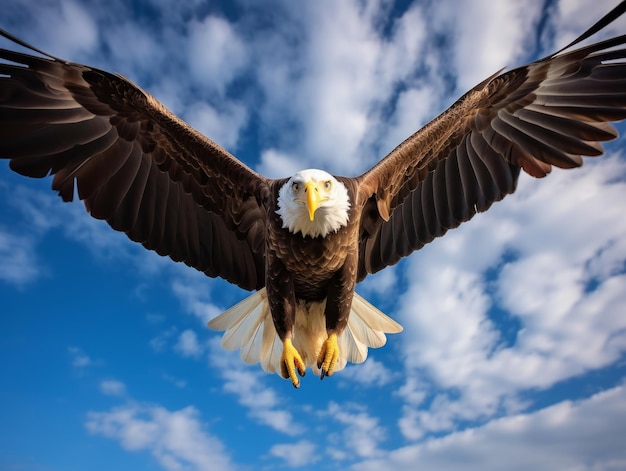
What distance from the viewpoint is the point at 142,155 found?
575cm

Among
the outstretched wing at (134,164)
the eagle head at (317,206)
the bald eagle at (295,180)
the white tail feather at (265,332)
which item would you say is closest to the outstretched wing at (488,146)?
the bald eagle at (295,180)

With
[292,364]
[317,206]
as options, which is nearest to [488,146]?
[317,206]

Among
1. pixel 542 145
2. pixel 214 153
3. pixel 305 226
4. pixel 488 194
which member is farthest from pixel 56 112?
pixel 542 145

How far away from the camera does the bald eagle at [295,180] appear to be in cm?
500

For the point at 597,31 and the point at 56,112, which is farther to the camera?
the point at 56,112

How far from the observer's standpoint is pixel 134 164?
226 inches

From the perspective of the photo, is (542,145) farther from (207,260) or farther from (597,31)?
(207,260)

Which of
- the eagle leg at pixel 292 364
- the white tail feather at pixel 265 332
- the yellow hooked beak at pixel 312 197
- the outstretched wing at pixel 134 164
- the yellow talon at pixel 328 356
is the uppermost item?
the outstretched wing at pixel 134 164

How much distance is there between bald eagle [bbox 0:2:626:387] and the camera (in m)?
5.00

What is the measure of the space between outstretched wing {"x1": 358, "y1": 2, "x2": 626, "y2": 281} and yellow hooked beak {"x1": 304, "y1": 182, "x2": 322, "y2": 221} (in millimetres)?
1082

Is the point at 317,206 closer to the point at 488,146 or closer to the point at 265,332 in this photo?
the point at 265,332

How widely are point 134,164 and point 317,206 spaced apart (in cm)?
224

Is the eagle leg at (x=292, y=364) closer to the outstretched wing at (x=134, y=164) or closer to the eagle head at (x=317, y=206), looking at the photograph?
the eagle head at (x=317, y=206)

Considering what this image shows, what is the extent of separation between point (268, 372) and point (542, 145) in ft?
12.4
